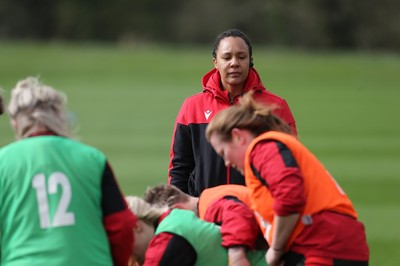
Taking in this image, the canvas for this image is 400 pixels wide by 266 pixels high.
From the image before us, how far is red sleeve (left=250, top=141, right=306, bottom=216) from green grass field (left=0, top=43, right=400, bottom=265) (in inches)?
91.1

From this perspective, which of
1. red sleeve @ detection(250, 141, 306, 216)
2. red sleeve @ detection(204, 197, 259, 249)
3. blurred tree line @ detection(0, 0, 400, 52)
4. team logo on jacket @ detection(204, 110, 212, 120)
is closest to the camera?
red sleeve @ detection(250, 141, 306, 216)

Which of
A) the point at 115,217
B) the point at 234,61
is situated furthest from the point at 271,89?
the point at 115,217

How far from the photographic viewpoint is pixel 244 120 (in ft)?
17.8

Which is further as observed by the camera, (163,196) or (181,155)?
(181,155)

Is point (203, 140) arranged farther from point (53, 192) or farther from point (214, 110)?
point (53, 192)

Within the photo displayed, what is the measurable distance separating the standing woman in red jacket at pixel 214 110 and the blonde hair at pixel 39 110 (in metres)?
2.48

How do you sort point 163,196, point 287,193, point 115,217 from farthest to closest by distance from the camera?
point 163,196 → point 287,193 → point 115,217

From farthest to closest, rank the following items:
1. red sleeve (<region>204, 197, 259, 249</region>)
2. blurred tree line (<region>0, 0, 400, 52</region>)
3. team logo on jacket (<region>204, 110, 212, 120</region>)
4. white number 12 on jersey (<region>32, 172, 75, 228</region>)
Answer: blurred tree line (<region>0, 0, 400, 52</region>)
team logo on jacket (<region>204, 110, 212, 120</region>)
red sleeve (<region>204, 197, 259, 249</region>)
white number 12 on jersey (<region>32, 172, 75, 228</region>)

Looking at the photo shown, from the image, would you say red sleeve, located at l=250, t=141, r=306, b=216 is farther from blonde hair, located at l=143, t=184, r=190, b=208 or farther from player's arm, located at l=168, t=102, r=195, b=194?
player's arm, located at l=168, t=102, r=195, b=194

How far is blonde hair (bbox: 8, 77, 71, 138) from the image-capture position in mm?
4824

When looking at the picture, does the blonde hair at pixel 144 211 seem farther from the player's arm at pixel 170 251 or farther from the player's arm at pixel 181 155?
the player's arm at pixel 181 155

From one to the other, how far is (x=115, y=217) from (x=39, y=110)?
0.63 metres

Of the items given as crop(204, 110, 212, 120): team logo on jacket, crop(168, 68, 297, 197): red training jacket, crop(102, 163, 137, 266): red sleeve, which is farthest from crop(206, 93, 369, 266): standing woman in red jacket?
crop(204, 110, 212, 120): team logo on jacket

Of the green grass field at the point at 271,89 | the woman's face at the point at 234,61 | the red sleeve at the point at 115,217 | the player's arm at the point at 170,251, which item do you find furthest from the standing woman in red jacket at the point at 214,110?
the red sleeve at the point at 115,217
